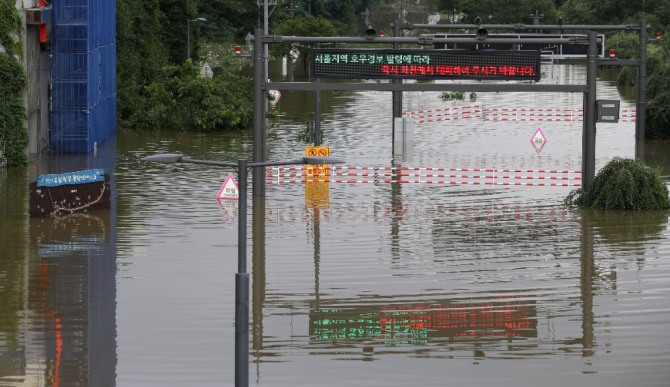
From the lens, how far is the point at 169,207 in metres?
36.2

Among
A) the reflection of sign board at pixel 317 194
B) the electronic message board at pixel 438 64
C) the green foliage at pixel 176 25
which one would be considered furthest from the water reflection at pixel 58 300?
the green foliage at pixel 176 25

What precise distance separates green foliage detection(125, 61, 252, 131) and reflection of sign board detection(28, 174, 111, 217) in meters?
22.2

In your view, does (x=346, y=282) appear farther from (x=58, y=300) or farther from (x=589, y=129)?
(x=589, y=129)

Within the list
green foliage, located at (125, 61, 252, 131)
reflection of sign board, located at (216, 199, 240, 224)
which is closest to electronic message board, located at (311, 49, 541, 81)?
reflection of sign board, located at (216, 199, 240, 224)

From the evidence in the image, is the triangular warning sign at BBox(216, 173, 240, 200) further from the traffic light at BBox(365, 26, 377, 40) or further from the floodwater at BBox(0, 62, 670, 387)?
the traffic light at BBox(365, 26, 377, 40)

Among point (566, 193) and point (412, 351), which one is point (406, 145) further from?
point (412, 351)

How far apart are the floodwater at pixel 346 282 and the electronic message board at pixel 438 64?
3.56 m

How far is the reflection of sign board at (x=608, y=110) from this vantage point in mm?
36969

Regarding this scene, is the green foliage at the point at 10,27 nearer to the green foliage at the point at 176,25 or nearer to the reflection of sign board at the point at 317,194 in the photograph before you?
the reflection of sign board at the point at 317,194

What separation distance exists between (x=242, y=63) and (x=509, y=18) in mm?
26126

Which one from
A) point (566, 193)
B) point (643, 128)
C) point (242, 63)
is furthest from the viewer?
point (242, 63)

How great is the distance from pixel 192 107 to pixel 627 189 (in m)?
26.8

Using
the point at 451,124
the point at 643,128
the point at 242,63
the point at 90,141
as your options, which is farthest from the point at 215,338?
the point at 242,63

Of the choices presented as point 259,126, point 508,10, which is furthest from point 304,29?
point 259,126
